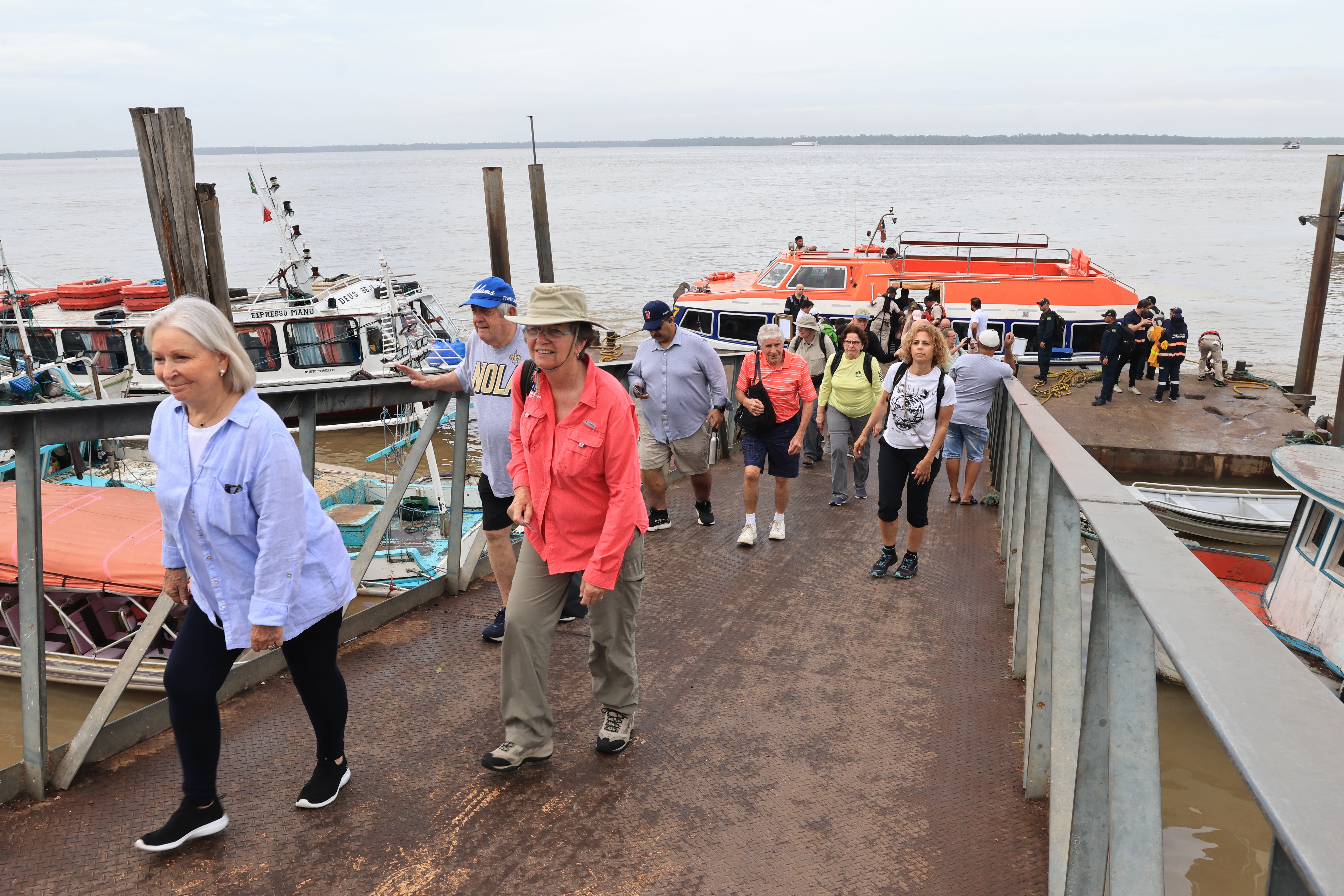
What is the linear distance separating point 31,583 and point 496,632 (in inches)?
69.3

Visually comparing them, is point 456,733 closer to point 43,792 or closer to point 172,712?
point 172,712

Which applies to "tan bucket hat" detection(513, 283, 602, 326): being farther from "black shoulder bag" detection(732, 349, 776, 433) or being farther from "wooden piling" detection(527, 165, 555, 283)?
"wooden piling" detection(527, 165, 555, 283)

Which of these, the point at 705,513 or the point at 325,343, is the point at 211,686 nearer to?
the point at 705,513

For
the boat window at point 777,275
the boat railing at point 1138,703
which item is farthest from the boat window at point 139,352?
the boat railing at point 1138,703

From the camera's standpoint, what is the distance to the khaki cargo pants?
2994 mm

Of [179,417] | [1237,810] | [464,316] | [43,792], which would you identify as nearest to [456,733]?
[43,792]

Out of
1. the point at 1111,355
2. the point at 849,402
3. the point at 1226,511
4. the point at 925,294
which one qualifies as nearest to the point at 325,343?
the point at 925,294

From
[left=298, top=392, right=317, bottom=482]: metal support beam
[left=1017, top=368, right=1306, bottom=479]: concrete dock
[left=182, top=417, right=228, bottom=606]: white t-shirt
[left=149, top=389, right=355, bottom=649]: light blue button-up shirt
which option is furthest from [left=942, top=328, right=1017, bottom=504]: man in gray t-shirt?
[left=1017, top=368, right=1306, bottom=479]: concrete dock

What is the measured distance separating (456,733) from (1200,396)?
56.0 feet

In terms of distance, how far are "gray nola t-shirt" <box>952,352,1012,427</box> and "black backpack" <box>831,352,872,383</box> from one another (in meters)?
0.62

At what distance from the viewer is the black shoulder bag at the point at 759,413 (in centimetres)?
589

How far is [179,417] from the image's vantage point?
7.95 feet

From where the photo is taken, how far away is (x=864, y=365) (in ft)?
23.0

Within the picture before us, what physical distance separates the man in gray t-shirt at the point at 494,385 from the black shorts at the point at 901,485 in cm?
222
